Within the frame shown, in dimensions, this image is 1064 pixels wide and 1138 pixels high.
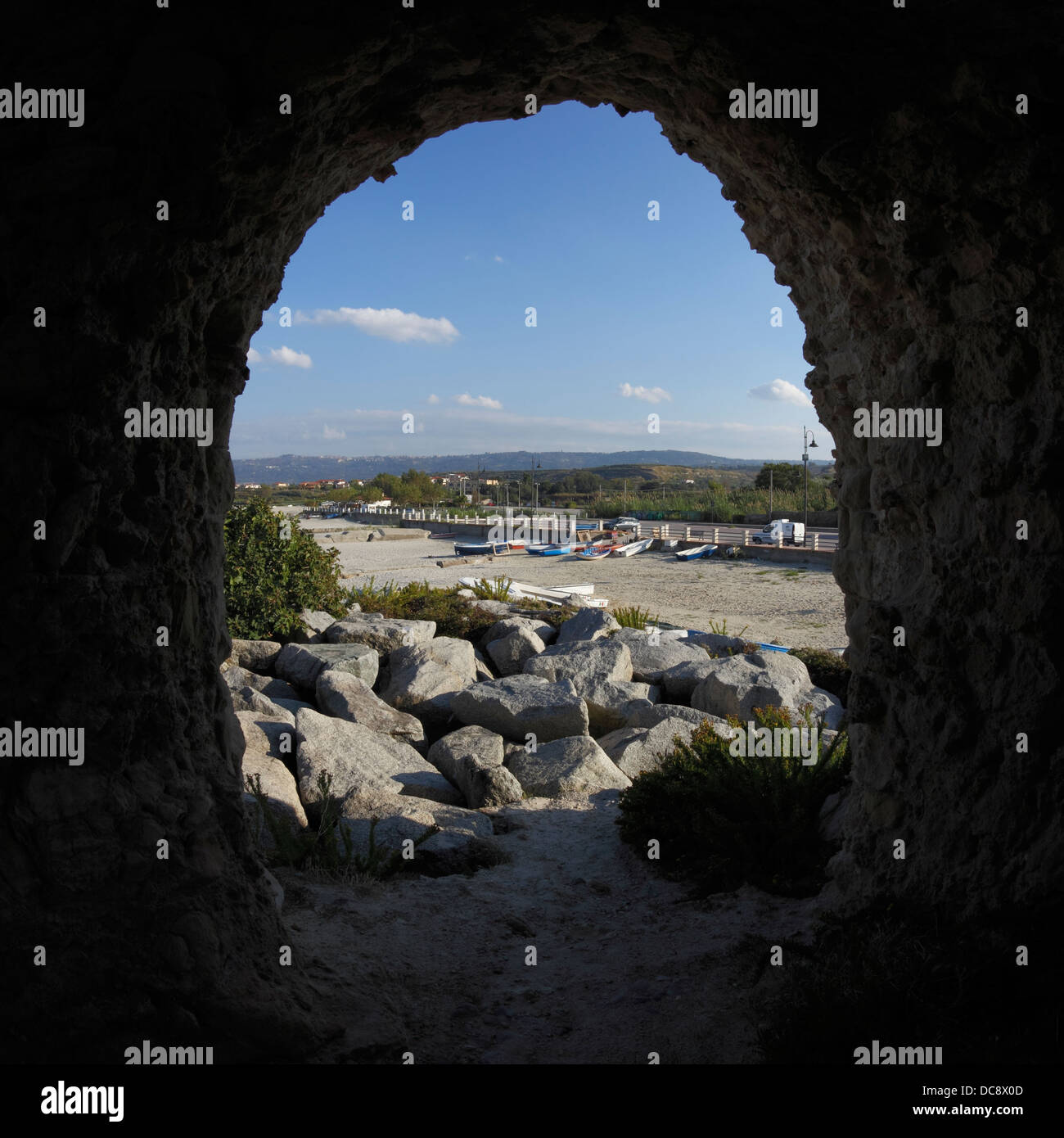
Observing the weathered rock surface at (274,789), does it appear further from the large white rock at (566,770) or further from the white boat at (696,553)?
the white boat at (696,553)

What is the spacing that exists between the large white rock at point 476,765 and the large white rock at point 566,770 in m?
0.20

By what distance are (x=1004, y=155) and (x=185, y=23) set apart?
9.81 feet

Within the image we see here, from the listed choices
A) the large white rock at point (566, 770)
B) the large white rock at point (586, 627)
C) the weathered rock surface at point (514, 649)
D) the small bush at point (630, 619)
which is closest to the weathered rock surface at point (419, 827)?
the large white rock at point (566, 770)

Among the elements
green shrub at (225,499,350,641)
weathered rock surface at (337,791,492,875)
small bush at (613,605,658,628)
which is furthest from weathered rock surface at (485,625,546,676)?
weathered rock surface at (337,791,492,875)

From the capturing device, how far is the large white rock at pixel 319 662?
9070mm

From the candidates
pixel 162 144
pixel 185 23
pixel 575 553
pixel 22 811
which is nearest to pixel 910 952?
pixel 22 811

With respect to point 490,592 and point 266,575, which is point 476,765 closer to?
point 266,575

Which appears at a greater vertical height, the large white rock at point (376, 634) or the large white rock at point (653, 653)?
the large white rock at point (376, 634)

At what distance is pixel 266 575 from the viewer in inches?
424

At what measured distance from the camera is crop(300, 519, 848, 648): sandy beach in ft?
51.6

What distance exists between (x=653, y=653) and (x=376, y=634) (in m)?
3.55

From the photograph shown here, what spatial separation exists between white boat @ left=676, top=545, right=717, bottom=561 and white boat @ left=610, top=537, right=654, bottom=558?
1841 millimetres

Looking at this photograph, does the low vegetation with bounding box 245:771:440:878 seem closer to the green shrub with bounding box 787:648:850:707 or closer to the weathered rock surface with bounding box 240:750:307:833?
the weathered rock surface with bounding box 240:750:307:833
